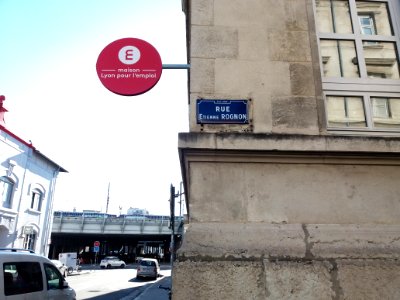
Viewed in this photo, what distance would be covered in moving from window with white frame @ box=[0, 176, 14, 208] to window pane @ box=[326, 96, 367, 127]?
21248mm

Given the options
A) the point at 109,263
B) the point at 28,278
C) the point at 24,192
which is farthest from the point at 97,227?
the point at 28,278

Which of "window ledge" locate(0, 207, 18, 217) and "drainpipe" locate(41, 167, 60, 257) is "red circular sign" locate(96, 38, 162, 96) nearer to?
"window ledge" locate(0, 207, 18, 217)

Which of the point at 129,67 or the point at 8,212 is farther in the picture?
the point at 8,212

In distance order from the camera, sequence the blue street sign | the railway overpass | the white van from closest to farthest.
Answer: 1. the blue street sign
2. the white van
3. the railway overpass

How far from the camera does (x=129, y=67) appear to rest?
12.1 ft

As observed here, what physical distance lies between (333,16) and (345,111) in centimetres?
126

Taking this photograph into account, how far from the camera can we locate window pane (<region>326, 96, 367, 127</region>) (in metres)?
3.61

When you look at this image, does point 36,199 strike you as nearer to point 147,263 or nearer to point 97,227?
point 147,263

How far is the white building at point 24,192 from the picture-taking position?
2034cm

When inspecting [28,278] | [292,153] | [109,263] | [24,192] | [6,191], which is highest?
[24,192]

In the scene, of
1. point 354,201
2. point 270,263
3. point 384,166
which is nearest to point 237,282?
point 270,263

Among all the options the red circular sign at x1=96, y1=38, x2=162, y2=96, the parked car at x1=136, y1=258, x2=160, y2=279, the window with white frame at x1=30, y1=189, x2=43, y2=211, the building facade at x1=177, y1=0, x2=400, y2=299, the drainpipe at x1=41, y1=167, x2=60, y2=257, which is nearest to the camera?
the building facade at x1=177, y1=0, x2=400, y2=299

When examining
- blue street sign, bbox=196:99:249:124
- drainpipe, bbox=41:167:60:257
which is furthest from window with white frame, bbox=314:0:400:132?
drainpipe, bbox=41:167:60:257

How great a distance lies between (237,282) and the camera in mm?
2770
